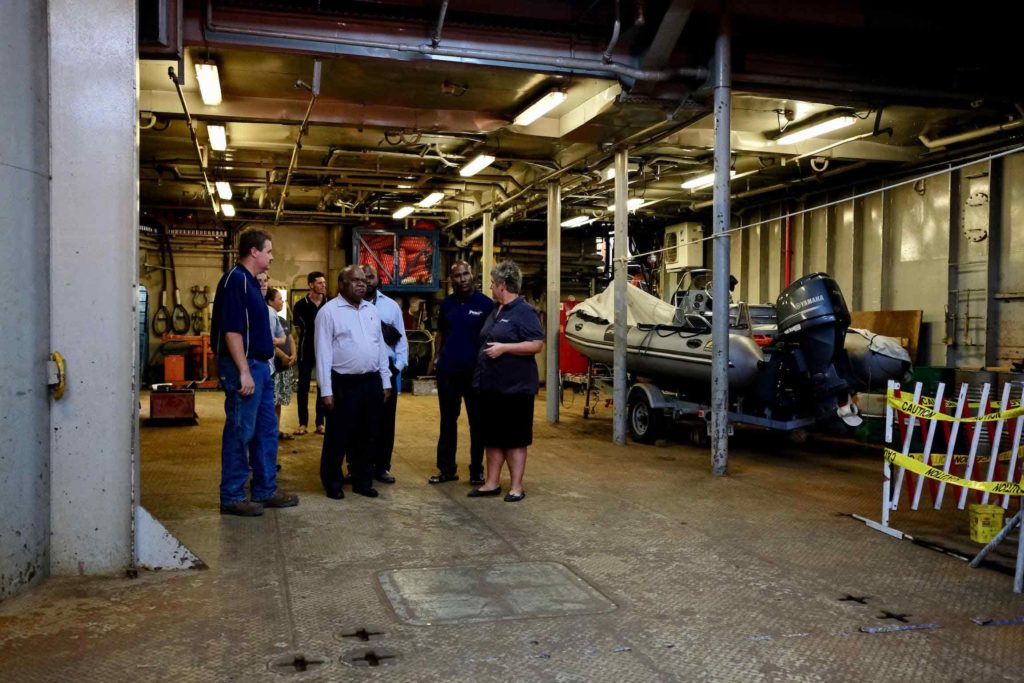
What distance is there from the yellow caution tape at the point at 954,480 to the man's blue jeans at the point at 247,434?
3877mm

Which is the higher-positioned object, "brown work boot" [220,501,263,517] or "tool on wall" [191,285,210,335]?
"tool on wall" [191,285,210,335]

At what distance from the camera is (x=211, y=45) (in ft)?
21.2

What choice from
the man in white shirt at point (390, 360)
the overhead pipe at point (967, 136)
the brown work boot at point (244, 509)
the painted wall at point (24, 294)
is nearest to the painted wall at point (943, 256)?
the overhead pipe at point (967, 136)

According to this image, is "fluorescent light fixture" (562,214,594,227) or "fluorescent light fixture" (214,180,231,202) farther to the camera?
"fluorescent light fixture" (562,214,594,227)

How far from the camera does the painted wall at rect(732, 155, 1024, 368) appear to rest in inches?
383

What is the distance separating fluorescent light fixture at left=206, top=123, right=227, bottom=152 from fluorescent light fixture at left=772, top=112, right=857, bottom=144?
6.70 m

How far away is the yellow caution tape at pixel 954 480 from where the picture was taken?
4266mm

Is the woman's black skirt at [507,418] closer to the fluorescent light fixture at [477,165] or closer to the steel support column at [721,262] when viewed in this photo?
the steel support column at [721,262]

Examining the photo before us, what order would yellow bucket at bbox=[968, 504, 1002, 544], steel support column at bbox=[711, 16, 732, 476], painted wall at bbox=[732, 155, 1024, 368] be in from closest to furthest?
yellow bucket at bbox=[968, 504, 1002, 544] < steel support column at bbox=[711, 16, 732, 476] < painted wall at bbox=[732, 155, 1024, 368]

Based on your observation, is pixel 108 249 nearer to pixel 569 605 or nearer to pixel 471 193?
pixel 569 605

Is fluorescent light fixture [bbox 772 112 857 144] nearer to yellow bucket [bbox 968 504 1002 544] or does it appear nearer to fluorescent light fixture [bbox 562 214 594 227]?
yellow bucket [bbox 968 504 1002 544]

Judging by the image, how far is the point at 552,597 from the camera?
12.3ft

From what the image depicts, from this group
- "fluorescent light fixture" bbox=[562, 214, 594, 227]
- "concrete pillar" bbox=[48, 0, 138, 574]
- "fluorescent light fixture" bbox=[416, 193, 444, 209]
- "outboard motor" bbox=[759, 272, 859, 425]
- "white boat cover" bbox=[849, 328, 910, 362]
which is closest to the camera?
"concrete pillar" bbox=[48, 0, 138, 574]

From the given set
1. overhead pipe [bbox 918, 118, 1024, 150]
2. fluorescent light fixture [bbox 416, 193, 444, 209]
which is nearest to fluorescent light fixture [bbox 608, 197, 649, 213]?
fluorescent light fixture [bbox 416, 193, 444, 209]
